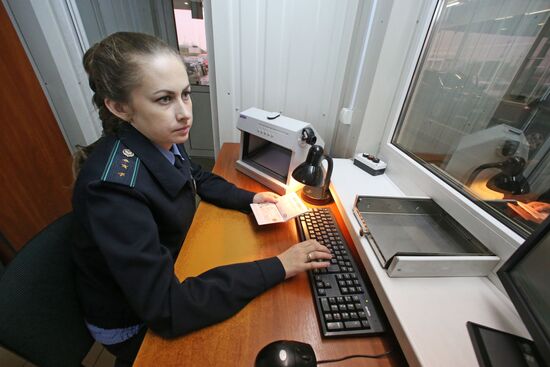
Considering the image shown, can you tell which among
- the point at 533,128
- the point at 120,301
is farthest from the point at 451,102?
the point at 120,301

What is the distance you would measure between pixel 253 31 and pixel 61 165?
1499mm

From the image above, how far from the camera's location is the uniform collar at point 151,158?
64 centimetres

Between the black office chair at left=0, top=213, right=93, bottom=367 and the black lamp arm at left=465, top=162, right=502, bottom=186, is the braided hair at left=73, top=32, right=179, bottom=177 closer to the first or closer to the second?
the black office chair at left=0, top=213, right=93, bottom=367

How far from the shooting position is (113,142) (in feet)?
2.07

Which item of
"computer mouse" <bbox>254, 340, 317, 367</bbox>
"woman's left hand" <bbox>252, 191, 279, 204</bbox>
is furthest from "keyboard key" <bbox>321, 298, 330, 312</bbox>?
→ "woman's left hand" <bbox>252, 191, 279, 204</bbox>

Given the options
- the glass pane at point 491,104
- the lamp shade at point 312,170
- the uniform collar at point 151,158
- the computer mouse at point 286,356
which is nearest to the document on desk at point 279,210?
the lamp shade at point 312,170

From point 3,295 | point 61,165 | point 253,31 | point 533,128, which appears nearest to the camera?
point 3,295

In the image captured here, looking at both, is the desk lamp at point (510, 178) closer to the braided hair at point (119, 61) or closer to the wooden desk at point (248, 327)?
the wooden desk at point (248, 327)

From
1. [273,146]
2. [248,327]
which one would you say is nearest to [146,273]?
[248,327]

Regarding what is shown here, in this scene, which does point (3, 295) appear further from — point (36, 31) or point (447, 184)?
point (36, 31)

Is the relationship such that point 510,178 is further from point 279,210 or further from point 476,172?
point 279,210

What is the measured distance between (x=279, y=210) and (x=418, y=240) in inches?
18.6

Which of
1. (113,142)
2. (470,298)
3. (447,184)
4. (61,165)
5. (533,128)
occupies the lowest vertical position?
(61,165)

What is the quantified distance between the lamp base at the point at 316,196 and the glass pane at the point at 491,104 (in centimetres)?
40
